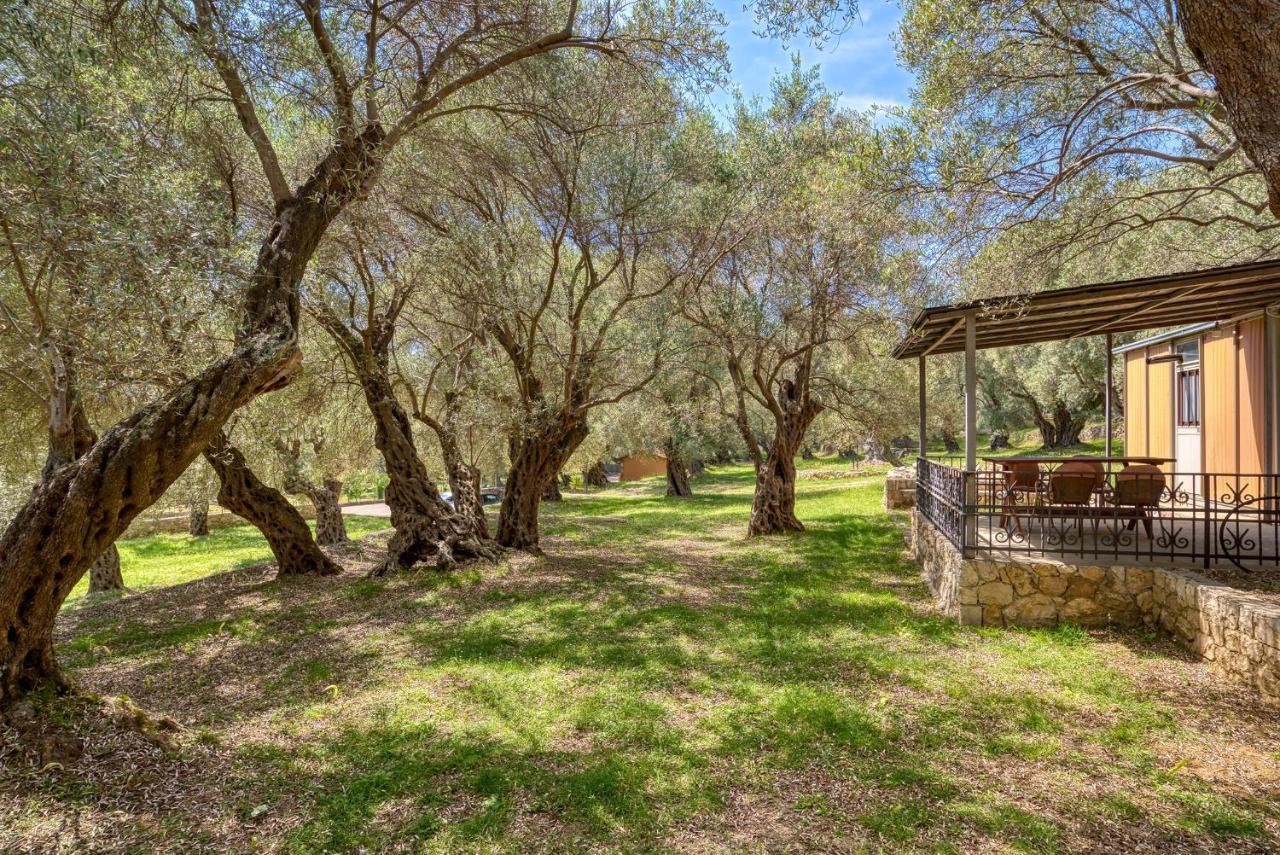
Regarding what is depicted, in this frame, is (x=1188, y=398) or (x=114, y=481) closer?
(x=114, y=481)

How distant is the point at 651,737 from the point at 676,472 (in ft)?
61.2

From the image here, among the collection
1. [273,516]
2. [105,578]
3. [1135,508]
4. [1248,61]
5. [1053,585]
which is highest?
[1248,61]

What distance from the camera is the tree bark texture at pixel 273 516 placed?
9398 millimetres

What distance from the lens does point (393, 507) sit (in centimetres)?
990

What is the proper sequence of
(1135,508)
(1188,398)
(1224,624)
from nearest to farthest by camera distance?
(1224,624) → (1135,508) → (1188,398)

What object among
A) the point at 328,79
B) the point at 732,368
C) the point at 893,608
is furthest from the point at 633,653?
the point at 732,368

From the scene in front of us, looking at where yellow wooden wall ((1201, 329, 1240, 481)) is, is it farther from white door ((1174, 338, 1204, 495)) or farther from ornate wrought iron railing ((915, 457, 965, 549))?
ornate wrought iron railing ((915, 457, 965, 549))

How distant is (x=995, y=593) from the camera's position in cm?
623

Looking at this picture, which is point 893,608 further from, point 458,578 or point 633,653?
point 458,578

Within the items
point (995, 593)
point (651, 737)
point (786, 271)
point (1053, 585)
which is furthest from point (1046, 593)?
point (786, 271)

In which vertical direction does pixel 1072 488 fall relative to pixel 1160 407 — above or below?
below

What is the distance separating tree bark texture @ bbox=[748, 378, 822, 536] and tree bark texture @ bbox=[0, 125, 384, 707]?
31.6 feet

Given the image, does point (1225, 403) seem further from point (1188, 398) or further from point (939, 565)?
point (939, 565)

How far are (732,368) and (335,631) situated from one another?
307 inches
